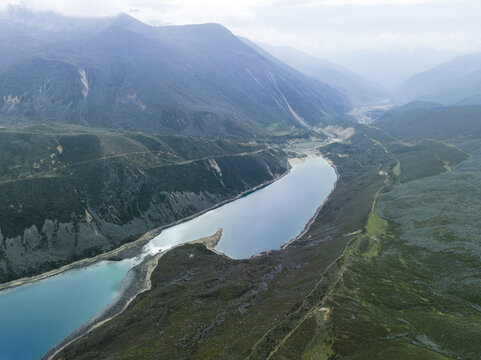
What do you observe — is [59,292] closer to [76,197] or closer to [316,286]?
[76,197]

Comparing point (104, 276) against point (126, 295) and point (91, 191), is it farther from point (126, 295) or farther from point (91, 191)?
point (91, 191)

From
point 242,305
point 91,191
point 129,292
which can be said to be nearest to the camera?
point 242,305

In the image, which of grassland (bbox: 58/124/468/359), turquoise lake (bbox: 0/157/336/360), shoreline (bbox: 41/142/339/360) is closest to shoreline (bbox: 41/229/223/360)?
shoreline (bbox: 41/142/339/360)

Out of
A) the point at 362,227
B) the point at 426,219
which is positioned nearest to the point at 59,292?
the point at 362,227

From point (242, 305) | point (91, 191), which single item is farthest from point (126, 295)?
point (91, 191)

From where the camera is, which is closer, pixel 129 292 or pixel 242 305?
pixel 242 305

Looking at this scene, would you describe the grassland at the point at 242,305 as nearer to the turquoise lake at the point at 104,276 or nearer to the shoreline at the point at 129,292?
the shoreline at the point at 129,292

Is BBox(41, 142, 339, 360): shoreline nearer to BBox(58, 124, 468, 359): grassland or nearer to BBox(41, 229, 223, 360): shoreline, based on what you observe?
BBox(41, 229, 223, 360): shoreline
